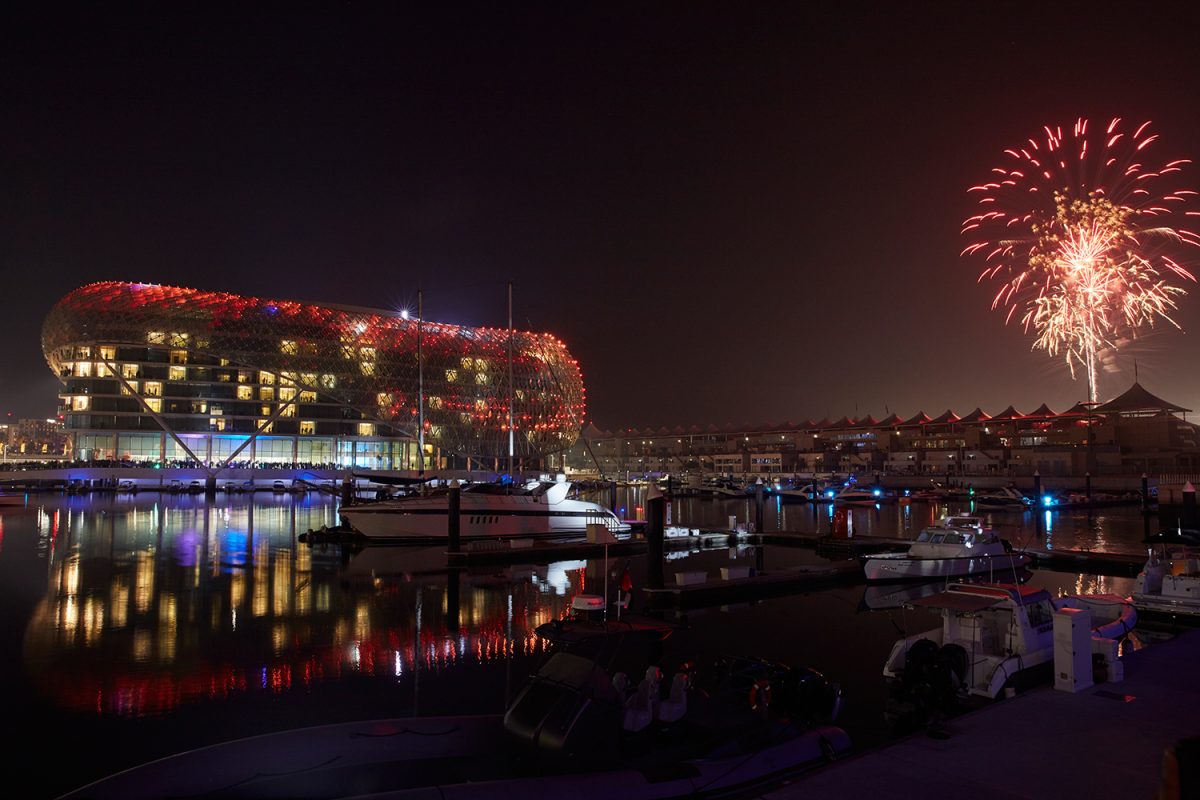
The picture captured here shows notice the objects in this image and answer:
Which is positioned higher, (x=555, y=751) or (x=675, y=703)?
(x=675, y=703)

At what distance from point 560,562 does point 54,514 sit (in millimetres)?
41991

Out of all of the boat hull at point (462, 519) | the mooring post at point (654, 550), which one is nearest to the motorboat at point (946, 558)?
the mooring post at point (654, 550)

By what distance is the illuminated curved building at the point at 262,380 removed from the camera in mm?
104062

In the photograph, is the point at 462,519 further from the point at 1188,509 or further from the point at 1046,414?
the point at 1046,414

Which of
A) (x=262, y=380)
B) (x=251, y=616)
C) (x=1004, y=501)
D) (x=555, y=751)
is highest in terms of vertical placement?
(x=262, y=380)

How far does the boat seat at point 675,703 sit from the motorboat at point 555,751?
0.02 metres

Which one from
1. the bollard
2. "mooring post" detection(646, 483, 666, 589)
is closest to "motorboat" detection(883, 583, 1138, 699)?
"mooring post" detection(646, 483, 666, 589)

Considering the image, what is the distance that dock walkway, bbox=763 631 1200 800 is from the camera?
775 cm

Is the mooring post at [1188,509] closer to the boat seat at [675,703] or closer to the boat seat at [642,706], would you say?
the boat seat at [675,703]

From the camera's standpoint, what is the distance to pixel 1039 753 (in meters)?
8.81

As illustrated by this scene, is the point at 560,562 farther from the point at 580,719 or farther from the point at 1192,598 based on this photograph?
the point at 580,719

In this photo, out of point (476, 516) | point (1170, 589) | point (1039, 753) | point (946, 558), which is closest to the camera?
point (1039, 753)

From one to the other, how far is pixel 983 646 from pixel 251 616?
18605 millimetres

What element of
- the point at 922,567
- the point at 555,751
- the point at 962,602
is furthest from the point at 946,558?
the point at 555,751
